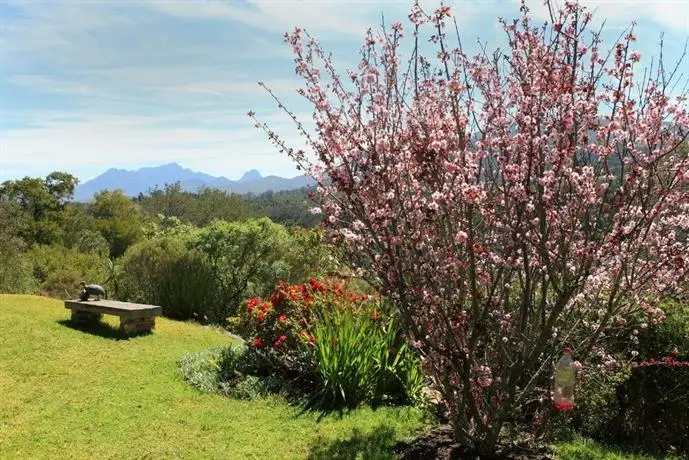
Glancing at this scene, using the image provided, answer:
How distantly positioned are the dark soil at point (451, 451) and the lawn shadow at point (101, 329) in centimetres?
578

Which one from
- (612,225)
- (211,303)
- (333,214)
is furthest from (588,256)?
(211,303)

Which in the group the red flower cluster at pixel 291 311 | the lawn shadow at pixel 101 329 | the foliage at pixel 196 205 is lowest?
the lawn shadow at pixel 101 329

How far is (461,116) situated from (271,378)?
440 cm

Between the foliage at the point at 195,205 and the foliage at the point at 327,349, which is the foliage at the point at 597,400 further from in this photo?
the foliage at the point at 195,205

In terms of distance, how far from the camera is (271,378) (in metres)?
7.06

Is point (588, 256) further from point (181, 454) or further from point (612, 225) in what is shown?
point (181, 454)

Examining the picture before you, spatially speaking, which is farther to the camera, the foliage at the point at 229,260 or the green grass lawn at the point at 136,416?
the foliage at the point at 229,260

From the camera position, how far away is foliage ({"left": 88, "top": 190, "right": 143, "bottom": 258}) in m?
54.0

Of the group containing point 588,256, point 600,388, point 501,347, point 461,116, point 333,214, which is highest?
point 461,116

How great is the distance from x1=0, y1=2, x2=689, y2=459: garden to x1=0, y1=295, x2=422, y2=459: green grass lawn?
0.11 ft

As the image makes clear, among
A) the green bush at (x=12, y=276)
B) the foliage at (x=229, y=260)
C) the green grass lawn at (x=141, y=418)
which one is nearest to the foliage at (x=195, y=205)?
the green bush at (x=12, y=276)

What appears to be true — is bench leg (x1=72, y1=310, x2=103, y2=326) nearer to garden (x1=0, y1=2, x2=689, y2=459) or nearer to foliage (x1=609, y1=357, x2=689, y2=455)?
garden (x1=0, y1=2, x2=689, y2=459)

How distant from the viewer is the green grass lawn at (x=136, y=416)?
5.10 m

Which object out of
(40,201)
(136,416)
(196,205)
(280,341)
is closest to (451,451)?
(280,341)
